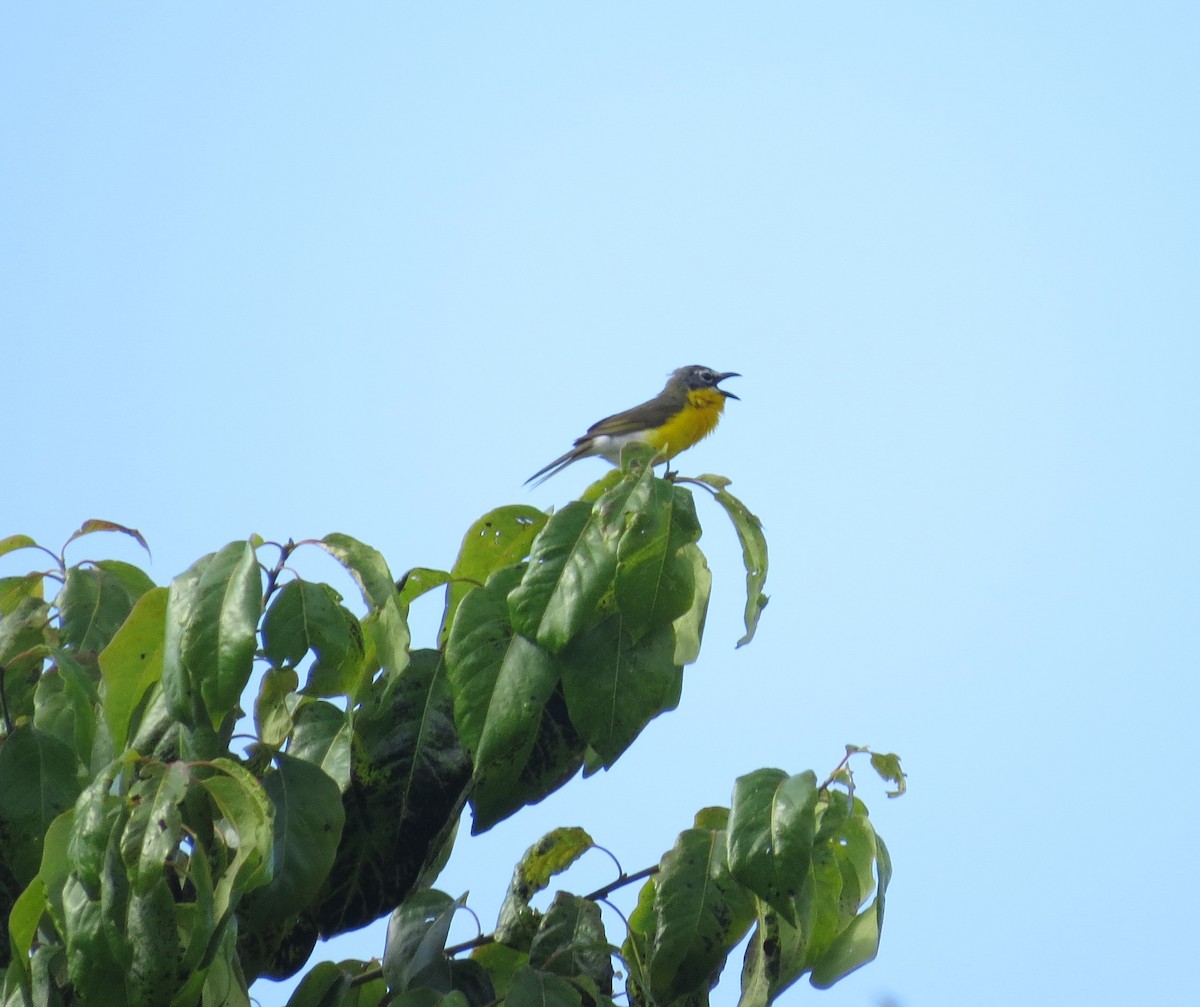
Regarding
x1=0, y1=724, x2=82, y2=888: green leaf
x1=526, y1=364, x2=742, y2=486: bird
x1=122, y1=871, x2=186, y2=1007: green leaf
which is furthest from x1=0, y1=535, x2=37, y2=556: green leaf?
x1=526, y1=364, x2=742, y2=486: bird

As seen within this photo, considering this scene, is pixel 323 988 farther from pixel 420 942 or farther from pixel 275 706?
pixel 275 706

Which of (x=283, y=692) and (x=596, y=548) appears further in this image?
(x=283, y=692)

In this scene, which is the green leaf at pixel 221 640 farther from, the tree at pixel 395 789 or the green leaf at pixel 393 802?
the green leaf at pixel 393 802

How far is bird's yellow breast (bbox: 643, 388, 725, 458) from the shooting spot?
11.4 m

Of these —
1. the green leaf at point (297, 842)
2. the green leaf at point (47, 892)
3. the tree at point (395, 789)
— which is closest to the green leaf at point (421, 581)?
the tree at point (395, 789)

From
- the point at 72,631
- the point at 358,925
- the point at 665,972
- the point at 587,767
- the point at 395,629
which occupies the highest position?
the point at 72,631

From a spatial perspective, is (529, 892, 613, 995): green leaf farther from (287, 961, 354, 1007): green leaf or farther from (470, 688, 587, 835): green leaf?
(287, 961, 354, 1007): green leaf

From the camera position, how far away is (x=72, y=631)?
3141 millimetres

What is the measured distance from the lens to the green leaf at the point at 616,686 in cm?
255

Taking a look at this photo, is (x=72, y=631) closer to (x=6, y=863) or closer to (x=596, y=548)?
(x=6, y=863)

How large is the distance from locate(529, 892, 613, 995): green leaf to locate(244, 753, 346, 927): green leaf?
1.54 ft

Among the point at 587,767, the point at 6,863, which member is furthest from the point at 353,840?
the point at 6,863

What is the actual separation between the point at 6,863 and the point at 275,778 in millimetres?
597

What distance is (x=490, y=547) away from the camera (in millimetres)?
2871
